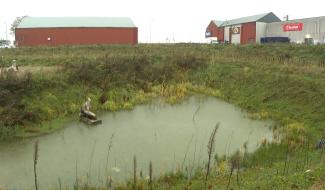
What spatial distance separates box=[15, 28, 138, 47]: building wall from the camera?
40.6 m

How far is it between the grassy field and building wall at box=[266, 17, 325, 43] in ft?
29.1

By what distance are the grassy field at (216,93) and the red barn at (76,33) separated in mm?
16099

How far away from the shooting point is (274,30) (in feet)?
132

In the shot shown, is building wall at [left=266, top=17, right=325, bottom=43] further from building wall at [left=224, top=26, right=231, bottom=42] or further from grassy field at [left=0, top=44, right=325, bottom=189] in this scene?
grassy field at [left=0, top=44, right=325, bottom=189]

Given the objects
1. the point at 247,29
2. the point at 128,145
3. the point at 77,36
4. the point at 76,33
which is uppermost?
the point at 247,29

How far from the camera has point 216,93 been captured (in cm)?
1967

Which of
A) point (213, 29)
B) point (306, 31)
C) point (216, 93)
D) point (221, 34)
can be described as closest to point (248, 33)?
point (221, 34)

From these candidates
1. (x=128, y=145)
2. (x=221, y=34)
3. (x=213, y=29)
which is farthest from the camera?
(x=213, y=29)

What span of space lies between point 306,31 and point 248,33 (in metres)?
8.62

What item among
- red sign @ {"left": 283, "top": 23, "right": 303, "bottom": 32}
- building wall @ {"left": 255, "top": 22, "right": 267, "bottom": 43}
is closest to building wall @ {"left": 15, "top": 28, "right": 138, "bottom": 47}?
building wall @ {"left": 255, "top": 22, "right": 267, "bottom": 43}

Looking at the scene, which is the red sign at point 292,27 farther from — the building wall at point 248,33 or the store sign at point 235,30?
the store sign at point 235,30

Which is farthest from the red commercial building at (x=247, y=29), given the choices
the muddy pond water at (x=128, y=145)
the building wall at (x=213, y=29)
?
the muddy pond water at (x=128, y=145)

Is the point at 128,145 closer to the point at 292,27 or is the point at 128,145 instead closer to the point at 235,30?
the point at 292,27

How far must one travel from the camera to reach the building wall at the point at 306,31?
33562 mm
